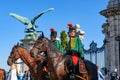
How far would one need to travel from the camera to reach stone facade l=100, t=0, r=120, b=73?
115 ft

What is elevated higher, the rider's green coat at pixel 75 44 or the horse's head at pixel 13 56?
the rider's green coat at pixel 75 44

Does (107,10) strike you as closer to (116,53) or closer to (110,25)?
(110,25)

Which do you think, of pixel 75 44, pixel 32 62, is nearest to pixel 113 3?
pixel 32 62

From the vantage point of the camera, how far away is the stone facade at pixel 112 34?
115ft

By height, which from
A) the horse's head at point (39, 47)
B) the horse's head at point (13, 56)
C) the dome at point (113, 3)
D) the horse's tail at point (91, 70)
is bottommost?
the horse's tail at point (91, 70)

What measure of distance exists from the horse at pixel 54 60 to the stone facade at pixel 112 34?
63.7ft

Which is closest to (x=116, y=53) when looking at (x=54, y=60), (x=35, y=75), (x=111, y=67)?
(x=111, y=67)

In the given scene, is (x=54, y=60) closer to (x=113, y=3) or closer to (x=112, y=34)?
(x=112, y=34)

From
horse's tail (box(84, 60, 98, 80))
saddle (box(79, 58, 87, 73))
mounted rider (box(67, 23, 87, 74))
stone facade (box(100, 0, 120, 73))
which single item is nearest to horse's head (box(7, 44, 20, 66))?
mounted rider (box(67, 23, 87, 74))

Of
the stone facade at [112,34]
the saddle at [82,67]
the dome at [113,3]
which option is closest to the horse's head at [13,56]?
the saddle at [82,67]

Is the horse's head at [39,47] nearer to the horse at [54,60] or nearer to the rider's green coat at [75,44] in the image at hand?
the horse at [54,60]

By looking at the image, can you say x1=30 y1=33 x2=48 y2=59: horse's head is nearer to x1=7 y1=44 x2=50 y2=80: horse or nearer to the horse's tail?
the horse's tail

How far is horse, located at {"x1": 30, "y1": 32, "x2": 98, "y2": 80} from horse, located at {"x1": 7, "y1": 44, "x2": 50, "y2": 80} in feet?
5.41

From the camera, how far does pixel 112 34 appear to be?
3578cm
